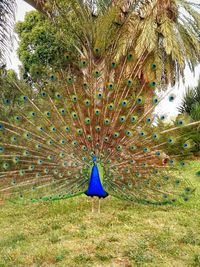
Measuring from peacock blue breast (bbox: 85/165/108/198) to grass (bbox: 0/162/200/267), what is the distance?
1.35 feet

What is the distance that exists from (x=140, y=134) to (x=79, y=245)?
2.42 metres

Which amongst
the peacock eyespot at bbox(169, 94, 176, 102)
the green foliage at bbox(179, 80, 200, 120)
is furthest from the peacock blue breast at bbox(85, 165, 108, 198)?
the green foliage at bbox(179, 80, 200, 120)

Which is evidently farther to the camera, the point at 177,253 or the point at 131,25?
→ the point at 131,25

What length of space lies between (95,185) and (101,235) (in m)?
1.18

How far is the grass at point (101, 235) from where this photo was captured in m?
5.62

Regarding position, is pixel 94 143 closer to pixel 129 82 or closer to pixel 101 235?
pixel 129 82

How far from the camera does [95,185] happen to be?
7.56 metres

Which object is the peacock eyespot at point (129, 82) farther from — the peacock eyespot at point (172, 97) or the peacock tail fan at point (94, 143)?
the peacock eyespot at point (172, 97)

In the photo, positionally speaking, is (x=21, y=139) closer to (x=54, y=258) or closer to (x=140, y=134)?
(x=140, y=134)

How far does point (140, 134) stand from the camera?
25.4 ft

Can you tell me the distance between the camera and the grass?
18.4 feet

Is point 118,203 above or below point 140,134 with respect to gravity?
below

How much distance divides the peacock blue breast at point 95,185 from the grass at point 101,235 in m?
0.41

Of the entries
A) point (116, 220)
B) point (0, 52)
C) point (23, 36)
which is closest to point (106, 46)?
point (0, 52)
